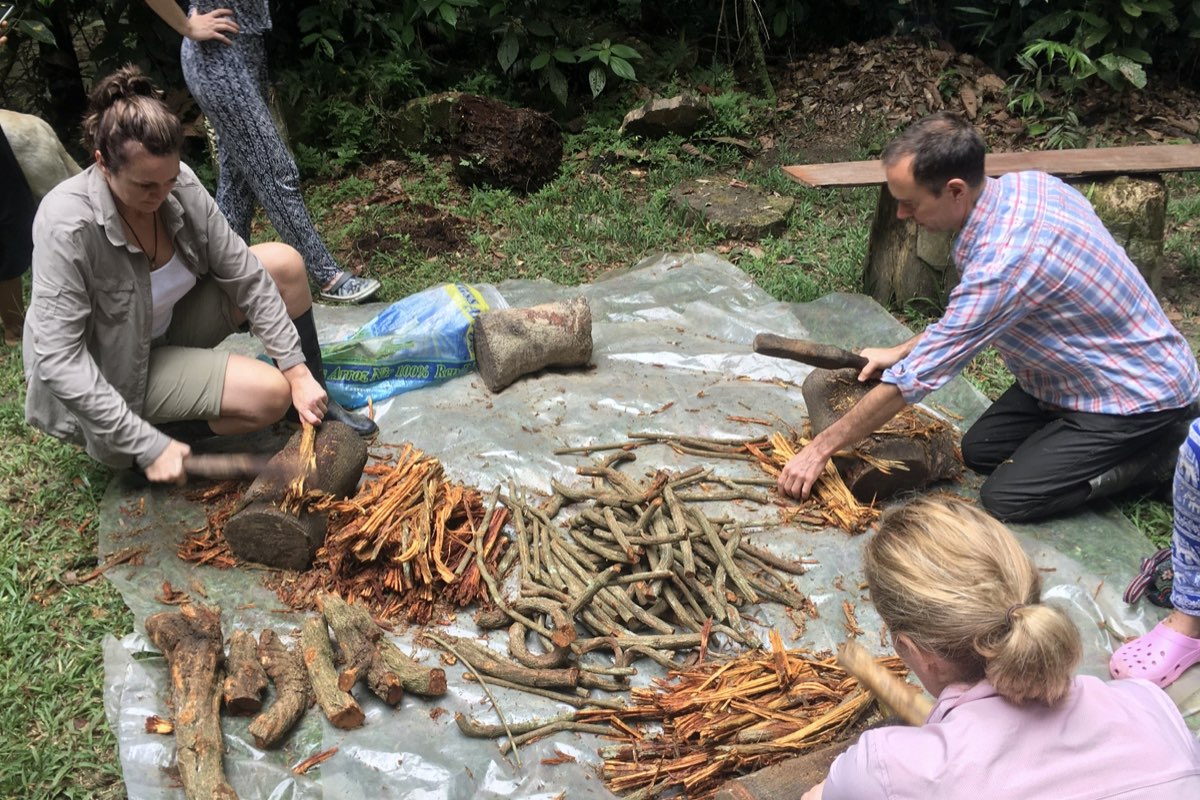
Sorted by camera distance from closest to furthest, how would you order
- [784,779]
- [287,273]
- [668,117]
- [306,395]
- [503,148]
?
[784,779]
[306,395]
[287,273]
[503,148]
[668,117]

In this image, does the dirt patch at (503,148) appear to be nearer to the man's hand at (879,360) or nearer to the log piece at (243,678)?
the man's hand at (879,360)

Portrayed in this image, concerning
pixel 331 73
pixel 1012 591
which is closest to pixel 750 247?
pixel 331 73

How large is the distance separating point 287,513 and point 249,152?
243 centimetres

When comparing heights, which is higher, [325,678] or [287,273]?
[287,273]

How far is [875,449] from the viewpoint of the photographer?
11.5ft

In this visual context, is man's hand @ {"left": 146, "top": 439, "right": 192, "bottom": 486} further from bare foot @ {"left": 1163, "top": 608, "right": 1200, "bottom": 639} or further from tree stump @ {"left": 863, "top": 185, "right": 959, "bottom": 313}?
tree stump @ {"left": 863, "top": 185, "right": 959, "bottom": 313}

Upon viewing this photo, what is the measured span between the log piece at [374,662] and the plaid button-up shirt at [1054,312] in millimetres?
1790

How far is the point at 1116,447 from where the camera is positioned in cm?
340

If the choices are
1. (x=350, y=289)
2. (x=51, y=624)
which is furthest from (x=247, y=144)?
(x=51, y=624)

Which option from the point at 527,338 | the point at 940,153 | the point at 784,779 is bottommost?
the point at 784,779

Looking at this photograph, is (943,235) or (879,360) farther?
(943,235)

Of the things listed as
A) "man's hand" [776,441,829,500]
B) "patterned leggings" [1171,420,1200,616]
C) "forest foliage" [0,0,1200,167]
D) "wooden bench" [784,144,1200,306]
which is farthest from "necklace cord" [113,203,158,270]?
"forest foliage" [0,0,1200,167]

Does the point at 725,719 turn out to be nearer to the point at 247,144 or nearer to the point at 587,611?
the point at 587,611

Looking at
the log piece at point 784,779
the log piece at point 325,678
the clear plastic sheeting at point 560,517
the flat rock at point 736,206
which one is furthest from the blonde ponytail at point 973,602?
the flat rock at point 736,206
